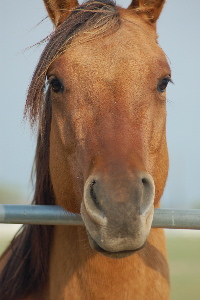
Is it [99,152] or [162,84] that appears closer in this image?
[99,152]

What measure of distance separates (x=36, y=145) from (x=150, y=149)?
40.5 inches

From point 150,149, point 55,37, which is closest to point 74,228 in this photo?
point 150,149

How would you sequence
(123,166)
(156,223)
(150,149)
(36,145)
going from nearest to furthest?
(123,166) → (156,223) → (150,149) → (36,145)

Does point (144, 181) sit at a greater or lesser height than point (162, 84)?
lesser

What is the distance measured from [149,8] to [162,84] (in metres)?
0.72

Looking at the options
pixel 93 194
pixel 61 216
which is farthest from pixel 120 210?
pixel 61 216

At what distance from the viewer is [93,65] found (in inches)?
107

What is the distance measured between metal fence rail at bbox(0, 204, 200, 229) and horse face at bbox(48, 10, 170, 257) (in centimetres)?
15

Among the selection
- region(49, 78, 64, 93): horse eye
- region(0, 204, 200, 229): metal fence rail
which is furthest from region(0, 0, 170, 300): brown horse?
region(0, 204, 200, 229): metal fence rail

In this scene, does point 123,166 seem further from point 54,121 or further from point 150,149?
point 54,121

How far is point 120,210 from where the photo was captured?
213 cm

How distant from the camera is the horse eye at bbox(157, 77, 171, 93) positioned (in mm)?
2840

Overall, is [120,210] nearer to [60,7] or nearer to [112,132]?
[112,132]

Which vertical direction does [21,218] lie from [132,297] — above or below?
above
